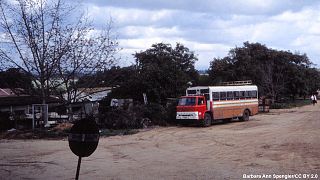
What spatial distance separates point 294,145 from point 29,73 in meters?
17.6

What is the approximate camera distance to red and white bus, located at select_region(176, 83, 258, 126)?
30328mm

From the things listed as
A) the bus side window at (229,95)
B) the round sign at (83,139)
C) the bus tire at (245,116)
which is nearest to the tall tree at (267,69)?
the bus tire at (245,116)

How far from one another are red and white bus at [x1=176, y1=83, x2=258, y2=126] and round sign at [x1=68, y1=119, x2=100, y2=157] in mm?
23614

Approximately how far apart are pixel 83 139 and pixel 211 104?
2486 cm

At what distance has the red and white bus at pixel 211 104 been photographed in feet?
99.5

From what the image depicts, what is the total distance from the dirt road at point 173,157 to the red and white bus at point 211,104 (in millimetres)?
5988

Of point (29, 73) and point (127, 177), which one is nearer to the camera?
point (127, 177)

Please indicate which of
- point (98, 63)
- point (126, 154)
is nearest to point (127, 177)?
point (126, 154)

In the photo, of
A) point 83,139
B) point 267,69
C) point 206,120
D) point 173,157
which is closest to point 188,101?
point 206,120

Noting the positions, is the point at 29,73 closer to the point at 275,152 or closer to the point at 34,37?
the point at 34,37

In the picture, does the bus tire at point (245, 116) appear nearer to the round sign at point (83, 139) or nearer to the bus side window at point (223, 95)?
the bus side window at point (223, 95)

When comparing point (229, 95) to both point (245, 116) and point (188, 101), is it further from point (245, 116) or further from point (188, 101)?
point (188, 101)

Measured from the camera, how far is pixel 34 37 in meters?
28.0

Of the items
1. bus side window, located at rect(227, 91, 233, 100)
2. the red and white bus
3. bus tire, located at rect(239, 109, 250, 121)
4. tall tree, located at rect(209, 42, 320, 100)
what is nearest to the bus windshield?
the red and white bus
